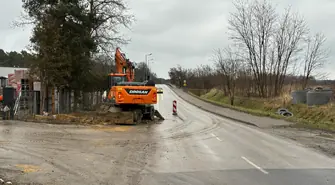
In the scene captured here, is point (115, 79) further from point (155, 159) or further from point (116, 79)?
point (155, 159)

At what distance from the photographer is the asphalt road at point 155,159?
9.47 metres

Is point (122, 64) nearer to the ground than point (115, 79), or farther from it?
farther from it

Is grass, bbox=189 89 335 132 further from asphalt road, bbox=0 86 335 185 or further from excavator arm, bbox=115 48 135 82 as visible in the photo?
excavator arm, bbox=115 48 135 82

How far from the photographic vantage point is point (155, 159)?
12297 millimetres

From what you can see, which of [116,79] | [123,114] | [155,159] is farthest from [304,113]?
[155,159]

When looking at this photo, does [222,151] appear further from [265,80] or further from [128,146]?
[265,80]

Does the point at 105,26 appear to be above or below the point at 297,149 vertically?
above

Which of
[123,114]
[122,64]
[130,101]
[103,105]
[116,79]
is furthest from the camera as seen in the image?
[122,64]

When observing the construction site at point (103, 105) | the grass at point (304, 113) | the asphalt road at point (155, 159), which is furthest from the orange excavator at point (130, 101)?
the grass at point (304, 113)

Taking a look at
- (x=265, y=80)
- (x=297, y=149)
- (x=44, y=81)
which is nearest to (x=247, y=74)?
(x=265, y=80)

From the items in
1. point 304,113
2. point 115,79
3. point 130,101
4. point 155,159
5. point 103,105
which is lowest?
point 155,159

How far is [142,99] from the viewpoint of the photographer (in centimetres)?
2541

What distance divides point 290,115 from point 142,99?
12.6 meters

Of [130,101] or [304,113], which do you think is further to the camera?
[304,113]
